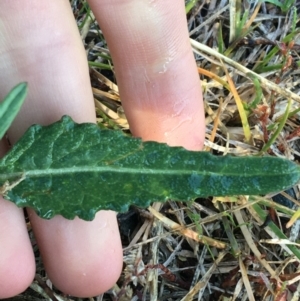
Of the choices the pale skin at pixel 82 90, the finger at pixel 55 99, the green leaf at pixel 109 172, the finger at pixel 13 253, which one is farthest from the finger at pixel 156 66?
the finger at pixel 13 253

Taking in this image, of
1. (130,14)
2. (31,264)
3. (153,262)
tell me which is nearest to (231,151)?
(153,262)

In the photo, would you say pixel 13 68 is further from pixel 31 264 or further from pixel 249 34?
pixel 249 34

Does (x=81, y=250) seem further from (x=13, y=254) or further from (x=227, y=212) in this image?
(x=227, y=212)

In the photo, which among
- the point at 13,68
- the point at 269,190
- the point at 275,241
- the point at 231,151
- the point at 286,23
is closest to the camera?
the point at 269,190

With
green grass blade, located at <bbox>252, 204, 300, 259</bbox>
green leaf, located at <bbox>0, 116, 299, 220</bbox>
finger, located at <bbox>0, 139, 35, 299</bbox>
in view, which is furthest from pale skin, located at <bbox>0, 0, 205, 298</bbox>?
green grass blade, located at <bbox>252, 204, 300, 259</bbox>

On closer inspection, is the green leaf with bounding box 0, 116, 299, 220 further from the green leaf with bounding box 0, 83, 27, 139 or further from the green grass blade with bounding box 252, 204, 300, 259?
the green grass blade with bounding box 252, 204, 300, 259

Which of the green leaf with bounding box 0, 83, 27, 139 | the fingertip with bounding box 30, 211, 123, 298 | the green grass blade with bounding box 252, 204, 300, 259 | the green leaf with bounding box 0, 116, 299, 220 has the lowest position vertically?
the green grass blade with bounding box 252, 204, 300, 259
